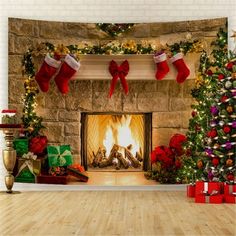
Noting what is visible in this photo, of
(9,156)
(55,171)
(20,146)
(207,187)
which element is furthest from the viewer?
(55,171)

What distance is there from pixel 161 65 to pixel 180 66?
0.27m

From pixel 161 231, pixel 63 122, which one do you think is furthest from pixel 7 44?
pixel 161 231

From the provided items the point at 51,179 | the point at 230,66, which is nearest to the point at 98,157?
the point at 51,179

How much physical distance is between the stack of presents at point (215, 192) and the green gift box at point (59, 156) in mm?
2055

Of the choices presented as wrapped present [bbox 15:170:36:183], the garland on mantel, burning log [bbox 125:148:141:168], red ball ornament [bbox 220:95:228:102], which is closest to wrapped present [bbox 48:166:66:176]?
wrapped present [bbox 15:170:36:183]

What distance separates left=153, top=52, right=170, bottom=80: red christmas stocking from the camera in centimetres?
852

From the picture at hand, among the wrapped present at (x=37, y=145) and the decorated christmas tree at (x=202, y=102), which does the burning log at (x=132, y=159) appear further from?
the wrapped present at (x=37, y=145)

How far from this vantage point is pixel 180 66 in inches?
339

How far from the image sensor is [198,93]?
873 cm

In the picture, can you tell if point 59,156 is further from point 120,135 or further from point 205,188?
point 205,188

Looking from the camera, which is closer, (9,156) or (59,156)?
(9,156)

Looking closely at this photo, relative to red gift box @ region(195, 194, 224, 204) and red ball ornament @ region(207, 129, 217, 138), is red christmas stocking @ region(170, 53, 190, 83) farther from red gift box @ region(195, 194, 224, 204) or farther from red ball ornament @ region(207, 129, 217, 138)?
red gift box @ region(195, 194, 224, 204)

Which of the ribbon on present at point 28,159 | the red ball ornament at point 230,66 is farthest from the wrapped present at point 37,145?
the red ball ornament at point 230,66

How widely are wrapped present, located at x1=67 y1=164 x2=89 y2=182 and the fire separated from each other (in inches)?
22.1
